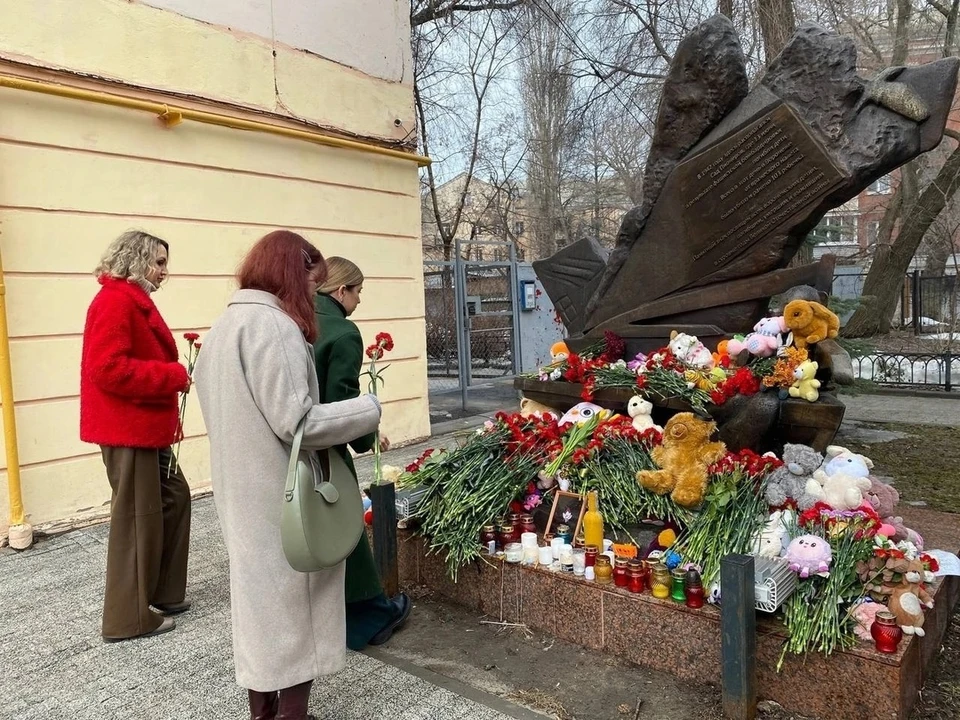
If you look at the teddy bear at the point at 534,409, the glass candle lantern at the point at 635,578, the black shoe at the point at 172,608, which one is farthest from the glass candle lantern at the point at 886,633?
the black shoe at the point at 172,608

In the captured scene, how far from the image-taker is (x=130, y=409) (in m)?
3.17

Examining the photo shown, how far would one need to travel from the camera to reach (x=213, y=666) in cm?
295

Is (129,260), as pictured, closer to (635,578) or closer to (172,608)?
(172,608)

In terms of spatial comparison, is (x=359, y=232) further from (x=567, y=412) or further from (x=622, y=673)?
(x=622, y=673)

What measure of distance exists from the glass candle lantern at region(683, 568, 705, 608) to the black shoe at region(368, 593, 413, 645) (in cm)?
128

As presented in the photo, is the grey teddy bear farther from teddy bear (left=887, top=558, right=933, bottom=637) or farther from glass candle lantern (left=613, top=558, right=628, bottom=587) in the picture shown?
glass candle lantern (left=613, top=558, right=628, bottom=587)

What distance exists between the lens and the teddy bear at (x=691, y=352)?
3.99 m

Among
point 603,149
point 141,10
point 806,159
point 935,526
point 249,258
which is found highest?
point 603,149

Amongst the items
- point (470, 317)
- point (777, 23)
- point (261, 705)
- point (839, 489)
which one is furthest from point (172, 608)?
point (777, 23)

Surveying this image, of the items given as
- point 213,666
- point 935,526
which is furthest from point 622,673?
point 935,526

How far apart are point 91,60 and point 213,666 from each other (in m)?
4.39

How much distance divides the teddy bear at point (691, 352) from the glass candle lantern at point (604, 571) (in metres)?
1.43

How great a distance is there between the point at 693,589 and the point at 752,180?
2.39 metres

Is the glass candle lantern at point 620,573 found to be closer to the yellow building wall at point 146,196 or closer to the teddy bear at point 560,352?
the teddy bear at point 560,352
